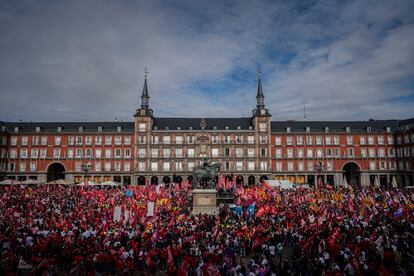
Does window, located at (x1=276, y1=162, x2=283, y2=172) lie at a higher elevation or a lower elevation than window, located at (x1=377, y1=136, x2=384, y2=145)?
lower

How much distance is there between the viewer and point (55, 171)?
222 ft

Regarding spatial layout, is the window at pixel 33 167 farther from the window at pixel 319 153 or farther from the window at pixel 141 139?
the window at pixel 319 153

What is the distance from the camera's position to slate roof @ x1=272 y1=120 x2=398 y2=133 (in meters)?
66.1

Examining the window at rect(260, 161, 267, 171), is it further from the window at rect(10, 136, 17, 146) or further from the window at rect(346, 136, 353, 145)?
the window at rect(10, 136, 17, 146)

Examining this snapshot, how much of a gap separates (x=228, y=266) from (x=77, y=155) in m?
60.7

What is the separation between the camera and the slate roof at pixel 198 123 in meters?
66.3

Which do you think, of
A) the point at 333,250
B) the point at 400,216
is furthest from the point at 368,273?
the point at 400,216

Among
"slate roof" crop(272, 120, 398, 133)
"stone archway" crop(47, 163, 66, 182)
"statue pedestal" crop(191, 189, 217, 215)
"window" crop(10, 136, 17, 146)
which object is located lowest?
"statue pedestal" crop(191, 189, 217, 215)

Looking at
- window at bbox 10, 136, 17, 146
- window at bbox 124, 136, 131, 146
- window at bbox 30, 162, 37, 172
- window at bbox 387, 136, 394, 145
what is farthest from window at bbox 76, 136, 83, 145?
window at bbox 387, 136, 394, 145

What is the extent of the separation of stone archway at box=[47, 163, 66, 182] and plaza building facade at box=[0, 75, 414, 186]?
670 mm

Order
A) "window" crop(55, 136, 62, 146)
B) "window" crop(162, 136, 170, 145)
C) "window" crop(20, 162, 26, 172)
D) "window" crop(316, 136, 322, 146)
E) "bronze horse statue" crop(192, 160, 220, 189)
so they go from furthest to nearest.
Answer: "window" crop(316, 136, 322, 146)
"window" crop(55, 136, 62, 146)
"window" crop(162, 136, 170, 145)
"window" crop(20, 162, 26, 172)
"bronze horse statue" crop(192, 160, 220, 189)

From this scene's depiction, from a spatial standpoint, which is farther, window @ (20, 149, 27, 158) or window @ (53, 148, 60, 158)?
window @ (53, 148, 60, 158)

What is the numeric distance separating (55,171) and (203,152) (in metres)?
35.9

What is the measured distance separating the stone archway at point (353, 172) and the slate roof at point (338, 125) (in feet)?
27.3
